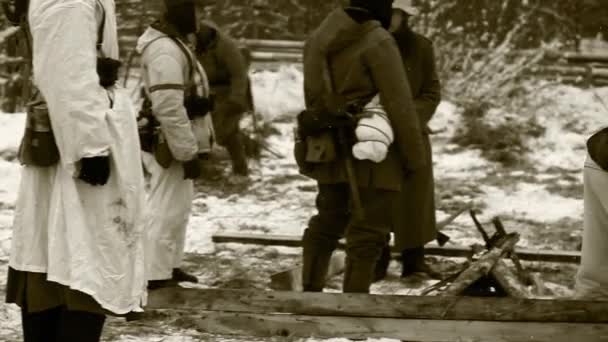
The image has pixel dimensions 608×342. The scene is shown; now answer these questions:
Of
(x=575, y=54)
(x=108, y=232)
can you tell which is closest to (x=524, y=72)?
(x=575, y=54)

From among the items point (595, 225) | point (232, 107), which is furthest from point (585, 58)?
point (595, 225)

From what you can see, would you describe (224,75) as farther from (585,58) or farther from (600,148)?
(585,58)

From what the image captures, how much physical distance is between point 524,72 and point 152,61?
1195 cm

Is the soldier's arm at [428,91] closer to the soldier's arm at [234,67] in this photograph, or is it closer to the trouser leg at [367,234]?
the trouser leg at [367,234]

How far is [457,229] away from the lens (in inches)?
320

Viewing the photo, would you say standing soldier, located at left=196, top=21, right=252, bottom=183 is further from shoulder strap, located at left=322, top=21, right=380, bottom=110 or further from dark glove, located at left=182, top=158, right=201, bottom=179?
shoulder strap, located at left=322, top=21, right=380, bottom=110

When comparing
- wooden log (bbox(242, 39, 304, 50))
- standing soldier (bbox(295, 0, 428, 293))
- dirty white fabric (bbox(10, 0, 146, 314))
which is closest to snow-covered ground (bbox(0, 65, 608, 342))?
standing soldier (bbox(295, 0, 428, 293))

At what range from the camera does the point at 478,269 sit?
544 centimetres

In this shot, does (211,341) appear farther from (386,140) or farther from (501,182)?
(501,182)

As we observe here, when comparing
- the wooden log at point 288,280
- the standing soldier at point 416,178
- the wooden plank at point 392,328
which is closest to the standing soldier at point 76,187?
the wooden plank at point 392,328

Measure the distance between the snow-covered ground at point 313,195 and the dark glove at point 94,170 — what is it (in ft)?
5.82

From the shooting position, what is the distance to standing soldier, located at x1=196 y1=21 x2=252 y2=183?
331 inches

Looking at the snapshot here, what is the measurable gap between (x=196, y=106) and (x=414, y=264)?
1836 millimetres

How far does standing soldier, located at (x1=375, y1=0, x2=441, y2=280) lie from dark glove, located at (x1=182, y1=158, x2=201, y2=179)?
4.42 feet
